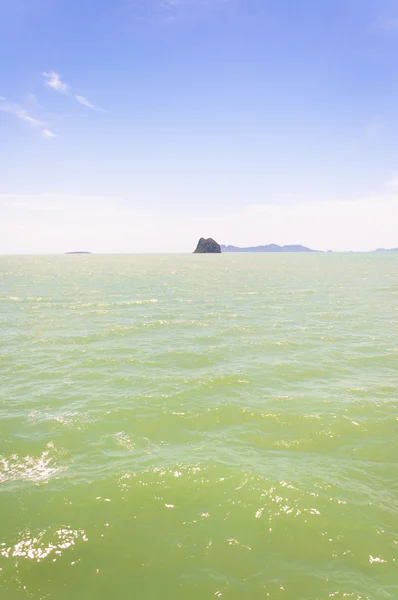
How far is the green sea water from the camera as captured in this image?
6.80m

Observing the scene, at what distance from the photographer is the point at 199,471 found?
9844mm

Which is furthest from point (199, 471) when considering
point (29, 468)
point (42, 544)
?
point (29, 468)

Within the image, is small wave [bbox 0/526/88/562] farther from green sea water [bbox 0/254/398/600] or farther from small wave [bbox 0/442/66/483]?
small wave [bbox 0/442/66/483]

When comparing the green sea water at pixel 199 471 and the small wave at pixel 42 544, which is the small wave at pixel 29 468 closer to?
the green sea water at pixel 199 471

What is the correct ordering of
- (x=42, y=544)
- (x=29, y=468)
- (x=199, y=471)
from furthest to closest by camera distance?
(x=29, y=468) < (x=199, y=471) < (x=42, y=544)

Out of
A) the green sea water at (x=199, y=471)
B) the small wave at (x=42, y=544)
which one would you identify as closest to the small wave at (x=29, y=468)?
the green sea water at (x=199, y=471)

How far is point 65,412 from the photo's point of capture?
1353cm

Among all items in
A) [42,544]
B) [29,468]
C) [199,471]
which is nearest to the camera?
[42,544]

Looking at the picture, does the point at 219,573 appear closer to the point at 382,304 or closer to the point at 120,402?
the point at 120,402

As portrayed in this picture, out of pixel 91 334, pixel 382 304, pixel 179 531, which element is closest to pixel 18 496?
pixel 179 531

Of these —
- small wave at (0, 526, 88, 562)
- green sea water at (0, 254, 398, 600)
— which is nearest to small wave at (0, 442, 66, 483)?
green sea water at (0, 254, 398, 600)

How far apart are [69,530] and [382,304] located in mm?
39950

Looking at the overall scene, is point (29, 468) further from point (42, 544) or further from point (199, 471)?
point (199, 471)

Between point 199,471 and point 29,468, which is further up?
point 199,471
